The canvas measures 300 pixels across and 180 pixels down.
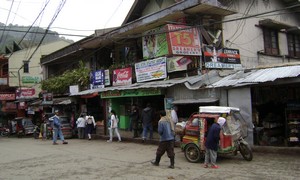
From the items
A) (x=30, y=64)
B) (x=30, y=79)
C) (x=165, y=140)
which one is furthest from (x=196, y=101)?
(x=30, y=64)

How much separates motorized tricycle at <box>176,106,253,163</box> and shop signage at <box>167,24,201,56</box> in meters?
4.14

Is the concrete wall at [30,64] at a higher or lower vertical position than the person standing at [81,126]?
higher

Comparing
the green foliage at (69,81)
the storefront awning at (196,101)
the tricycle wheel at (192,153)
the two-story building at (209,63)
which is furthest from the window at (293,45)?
the green foliage at (69,81)

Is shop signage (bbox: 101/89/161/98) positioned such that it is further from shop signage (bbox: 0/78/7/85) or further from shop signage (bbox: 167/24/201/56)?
shop signage (bbox: 0/78/7/85)

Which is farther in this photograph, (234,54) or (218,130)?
(234,54)

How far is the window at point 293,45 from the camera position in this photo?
20141mm

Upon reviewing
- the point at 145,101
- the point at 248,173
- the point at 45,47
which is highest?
the point at 45,47

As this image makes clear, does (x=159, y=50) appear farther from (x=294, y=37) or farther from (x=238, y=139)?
(x=294, y=37)

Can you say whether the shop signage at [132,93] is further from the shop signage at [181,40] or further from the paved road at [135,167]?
the paved road at [135,167]

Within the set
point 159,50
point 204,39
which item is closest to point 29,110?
point 159,50

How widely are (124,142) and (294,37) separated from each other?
13.1 metres

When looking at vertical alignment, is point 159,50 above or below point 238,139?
above

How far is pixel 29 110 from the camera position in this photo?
30656 mm

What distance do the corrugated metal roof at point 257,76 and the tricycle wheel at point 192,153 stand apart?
3.22 meters
